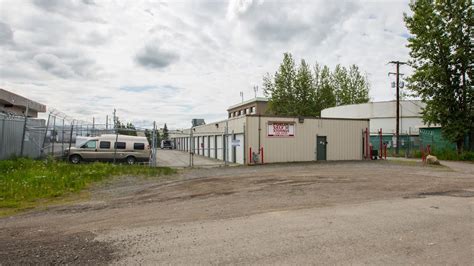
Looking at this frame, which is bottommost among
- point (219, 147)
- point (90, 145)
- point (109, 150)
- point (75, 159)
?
point (75, 159)

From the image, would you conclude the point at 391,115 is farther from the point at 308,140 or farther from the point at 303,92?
the point at 308,140

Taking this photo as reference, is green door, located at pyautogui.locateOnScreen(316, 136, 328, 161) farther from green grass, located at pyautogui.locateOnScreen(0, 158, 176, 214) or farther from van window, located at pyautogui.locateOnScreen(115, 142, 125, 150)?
van window, located at pyautogui.locateOnScreen(115, 142, 125, 150)

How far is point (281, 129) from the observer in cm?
2375

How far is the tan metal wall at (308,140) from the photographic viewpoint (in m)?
23.2

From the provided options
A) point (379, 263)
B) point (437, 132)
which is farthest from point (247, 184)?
point (437, 132)

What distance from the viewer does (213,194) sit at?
1067 cm

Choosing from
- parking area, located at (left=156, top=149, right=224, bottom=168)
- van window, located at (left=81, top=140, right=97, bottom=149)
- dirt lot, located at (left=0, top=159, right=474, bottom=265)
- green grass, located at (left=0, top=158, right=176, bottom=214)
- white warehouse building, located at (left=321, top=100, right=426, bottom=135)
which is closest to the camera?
dirt lot, located at (left=0, top=159, right=474, bottom=265)

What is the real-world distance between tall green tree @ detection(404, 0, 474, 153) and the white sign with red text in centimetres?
1299

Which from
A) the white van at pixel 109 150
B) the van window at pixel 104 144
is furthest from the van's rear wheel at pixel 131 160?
the van window at pixel 104 144

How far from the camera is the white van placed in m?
21.3

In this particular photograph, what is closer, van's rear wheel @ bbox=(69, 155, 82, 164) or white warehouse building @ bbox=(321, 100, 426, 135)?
van's rear wheel @ bbox=(69, 155, 82, 164)

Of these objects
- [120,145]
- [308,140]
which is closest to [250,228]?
[120,145]

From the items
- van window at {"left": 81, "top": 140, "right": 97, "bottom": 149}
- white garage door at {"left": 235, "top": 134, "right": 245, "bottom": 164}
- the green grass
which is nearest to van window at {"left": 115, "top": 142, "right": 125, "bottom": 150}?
van window at {"left": 81, "top": 140, "right": 97, "bottom": 149}

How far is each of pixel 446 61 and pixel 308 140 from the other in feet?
44.8
